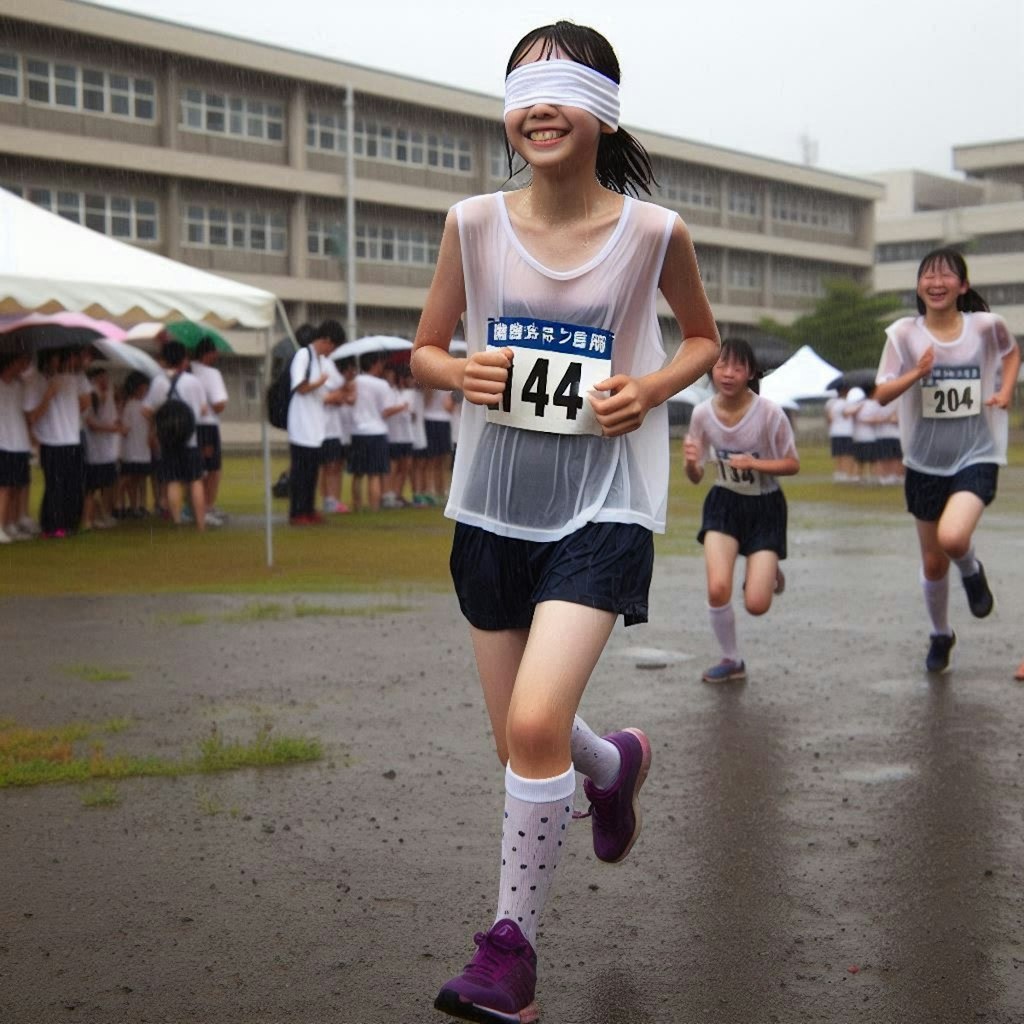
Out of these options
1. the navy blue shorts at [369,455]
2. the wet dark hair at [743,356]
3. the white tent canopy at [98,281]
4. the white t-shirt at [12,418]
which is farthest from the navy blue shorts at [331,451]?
the wet dark hair at [743,356]

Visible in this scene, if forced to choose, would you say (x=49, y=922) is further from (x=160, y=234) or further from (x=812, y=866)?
(x=160, y=234)

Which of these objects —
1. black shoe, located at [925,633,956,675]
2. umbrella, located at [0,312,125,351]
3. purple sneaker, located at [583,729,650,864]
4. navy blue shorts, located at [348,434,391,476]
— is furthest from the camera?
navy blue shorts, located at [348,434,391,476]

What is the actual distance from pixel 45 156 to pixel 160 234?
5933 mm

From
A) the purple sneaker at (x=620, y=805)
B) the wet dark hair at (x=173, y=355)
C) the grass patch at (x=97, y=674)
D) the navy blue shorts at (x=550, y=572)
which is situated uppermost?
the wet dark hair at (x=173, y=355)

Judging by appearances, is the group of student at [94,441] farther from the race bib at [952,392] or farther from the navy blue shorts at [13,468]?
the race bib at [952,392]

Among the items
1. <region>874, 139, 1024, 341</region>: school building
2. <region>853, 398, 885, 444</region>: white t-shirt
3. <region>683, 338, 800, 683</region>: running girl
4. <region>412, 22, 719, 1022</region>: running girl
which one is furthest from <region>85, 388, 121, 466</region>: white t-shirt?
<region>874, 139, 1024, 341</region>: school building

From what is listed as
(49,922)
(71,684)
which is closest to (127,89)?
(71,684)

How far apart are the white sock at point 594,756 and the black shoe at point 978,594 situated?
468cm

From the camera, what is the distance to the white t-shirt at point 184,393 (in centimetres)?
1717

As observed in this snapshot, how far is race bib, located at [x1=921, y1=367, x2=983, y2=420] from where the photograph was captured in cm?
799

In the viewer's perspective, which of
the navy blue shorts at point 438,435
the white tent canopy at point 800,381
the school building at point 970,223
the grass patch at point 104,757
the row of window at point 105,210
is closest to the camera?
the grass patch at point 104,757

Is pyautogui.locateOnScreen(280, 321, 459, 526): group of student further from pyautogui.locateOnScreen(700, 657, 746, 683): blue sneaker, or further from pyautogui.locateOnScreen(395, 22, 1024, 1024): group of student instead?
pyautogui.locateOnScreen(395, 22, 1024, 1024): group of student

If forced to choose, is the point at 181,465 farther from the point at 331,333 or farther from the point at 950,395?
the point at 950,395

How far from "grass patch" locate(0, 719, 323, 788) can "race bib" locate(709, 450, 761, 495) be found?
9.06 ft
